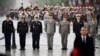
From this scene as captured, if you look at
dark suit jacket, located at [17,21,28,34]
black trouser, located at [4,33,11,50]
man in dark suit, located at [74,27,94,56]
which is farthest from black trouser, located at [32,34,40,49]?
man in dark suit, located at [74,27,94,56]

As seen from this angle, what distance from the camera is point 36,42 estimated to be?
24.9 meters

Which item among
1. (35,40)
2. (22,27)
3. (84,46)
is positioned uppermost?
(22,27)

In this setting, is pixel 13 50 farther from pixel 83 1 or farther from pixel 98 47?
pixel 83 1

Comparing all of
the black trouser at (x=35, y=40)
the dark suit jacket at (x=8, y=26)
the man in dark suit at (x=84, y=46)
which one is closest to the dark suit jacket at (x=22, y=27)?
the dark suit jacket at (x=8, y=26)

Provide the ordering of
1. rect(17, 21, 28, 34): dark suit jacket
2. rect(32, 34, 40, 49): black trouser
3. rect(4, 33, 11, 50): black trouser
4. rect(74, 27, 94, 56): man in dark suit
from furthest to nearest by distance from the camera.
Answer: rect(32, 34, 40, 49): black trouser < rect(17, 21, 28, 34): dark suit jacket < rect(4, 33, 11, 50): black trouser < rect(74, 27, 94, 56): man in dark suit

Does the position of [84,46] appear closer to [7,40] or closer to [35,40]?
[7,40]

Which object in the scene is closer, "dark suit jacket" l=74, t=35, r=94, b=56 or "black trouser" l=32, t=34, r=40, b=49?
"dark suit jacket" l=74, t=35, r=94, b=56

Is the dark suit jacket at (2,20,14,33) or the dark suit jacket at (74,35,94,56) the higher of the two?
the dark suit jacket at (2,20,14,33)

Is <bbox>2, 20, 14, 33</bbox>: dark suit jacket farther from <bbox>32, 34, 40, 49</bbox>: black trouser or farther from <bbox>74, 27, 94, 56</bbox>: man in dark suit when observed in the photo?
<bbox>74, 27, 94, 56</bbox>: man in dark suit

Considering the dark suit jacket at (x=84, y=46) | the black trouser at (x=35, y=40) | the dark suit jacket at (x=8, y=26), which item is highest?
the dark suit jacket at (x=8, y=26)

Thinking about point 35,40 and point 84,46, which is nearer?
point 84,46

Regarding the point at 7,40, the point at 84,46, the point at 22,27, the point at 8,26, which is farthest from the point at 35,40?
the point at 84,46

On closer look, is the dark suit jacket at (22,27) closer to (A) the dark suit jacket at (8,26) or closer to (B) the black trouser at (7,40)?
(A) the dark suit jacket at (8,26)

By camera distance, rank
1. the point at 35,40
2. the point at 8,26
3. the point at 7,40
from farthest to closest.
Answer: the point at 35,40
the point at 7,40
the point at 8,26
